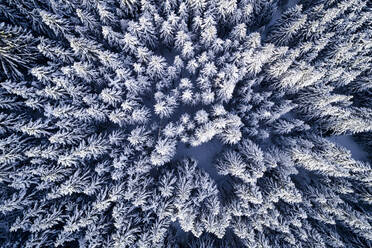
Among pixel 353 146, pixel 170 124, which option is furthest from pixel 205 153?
pixel 353 146

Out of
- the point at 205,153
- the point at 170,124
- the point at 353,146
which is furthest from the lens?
the point at 353,146

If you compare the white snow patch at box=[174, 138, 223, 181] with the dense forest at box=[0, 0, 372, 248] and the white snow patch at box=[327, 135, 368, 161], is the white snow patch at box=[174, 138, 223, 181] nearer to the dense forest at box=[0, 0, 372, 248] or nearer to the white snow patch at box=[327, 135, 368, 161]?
the dense forest at box=[0, 0, 372, 248]

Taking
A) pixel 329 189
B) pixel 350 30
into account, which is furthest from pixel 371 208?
pixel 350 30

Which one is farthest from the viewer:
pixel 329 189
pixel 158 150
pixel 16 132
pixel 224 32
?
pixel 224 32

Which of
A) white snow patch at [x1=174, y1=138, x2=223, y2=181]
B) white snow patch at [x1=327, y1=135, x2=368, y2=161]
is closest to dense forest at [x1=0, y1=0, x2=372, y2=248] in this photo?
white snow patch at [x1=174, y1=138, x2=223, y2=181]

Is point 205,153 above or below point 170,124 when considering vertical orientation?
below

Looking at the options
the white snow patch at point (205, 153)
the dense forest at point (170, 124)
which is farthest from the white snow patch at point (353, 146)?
the white snow patch at point (205, 153)

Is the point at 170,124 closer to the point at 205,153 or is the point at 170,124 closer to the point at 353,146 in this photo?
the point at 205,153

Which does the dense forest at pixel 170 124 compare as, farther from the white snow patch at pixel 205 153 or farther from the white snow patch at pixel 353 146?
the white snow patch at pixel 353 146

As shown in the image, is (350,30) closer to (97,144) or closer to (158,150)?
(158,150)
